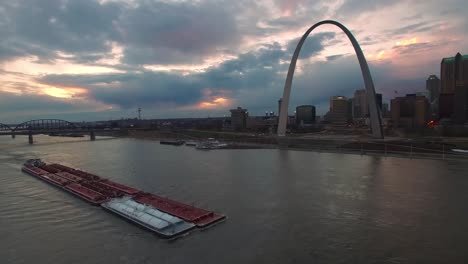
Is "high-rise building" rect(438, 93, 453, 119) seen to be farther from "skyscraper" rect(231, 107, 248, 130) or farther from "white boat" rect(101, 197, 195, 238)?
"white boat" rect(101, 197, 195, 238)

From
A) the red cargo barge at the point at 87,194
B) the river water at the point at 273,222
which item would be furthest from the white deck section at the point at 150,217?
the red cargo barge at the point at 87,194

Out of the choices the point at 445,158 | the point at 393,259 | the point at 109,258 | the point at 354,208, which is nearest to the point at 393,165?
the point at 445,158

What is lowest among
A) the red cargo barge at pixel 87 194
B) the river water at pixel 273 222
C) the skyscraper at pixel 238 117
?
the river water at pixel 273 222

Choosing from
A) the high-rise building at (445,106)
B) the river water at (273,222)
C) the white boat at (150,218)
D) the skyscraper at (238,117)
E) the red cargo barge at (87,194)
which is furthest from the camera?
the skyscraper at (238,117)

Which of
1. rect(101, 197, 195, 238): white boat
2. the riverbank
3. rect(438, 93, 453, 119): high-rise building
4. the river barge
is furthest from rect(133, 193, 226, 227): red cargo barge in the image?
rect(438, 93, 453, 119): high-rise building

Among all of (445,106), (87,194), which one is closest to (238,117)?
(445,106)

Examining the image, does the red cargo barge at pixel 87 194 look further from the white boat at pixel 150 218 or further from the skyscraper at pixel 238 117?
the skyscraper at pixel 238 117
